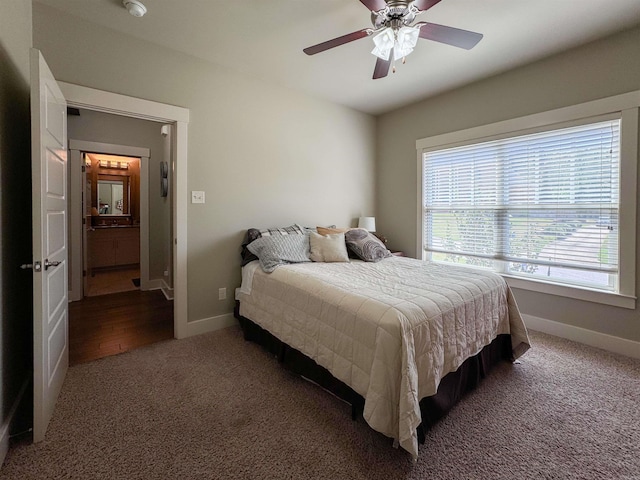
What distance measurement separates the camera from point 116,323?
3092 mm

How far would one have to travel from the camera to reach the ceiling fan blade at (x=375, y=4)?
162 centimetres

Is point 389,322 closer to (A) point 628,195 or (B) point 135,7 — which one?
(A) point 628,195

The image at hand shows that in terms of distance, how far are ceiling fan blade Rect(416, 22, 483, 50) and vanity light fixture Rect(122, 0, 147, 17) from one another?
1922 mm

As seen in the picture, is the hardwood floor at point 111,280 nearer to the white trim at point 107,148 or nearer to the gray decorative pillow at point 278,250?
the white trim at point 107,148

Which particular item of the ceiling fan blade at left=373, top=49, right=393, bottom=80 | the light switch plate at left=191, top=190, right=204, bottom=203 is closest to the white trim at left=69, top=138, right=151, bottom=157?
the light switch plate at left=191, top=190, right=204, bottom=203

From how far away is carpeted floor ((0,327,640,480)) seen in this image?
4.38 ft

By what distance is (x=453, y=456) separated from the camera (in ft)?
4.61

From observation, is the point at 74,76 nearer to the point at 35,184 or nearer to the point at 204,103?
the point at 204,103

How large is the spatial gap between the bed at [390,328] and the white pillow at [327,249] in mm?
199

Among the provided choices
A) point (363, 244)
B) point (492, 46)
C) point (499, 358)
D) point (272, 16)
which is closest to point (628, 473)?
point (499, 358)

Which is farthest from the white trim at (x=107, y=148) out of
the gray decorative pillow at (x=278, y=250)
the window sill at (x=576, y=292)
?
the window sill at (x=576, y=292)

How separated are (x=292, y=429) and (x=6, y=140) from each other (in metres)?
2.22

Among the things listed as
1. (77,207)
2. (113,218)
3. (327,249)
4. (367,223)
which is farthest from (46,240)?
(113,218)

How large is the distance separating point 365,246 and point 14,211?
2.67 m
